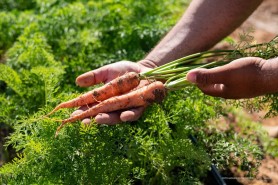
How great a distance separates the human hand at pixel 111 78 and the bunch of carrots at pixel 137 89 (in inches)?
2.3

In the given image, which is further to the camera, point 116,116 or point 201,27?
point 201,27

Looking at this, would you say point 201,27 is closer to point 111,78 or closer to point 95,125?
point 111,78

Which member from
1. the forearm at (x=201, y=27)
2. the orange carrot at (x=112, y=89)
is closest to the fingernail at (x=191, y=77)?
the orange carrot at (x=112, y=89)

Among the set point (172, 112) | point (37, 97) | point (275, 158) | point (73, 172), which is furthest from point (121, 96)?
point (275, 158)

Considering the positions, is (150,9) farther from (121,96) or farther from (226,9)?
(121,96)

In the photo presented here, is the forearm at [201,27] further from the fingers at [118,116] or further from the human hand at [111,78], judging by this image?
the fingers at [118,116]

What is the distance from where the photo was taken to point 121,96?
304 centimetres

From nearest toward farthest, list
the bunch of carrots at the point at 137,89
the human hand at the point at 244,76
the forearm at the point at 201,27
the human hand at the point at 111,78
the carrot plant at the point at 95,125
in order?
the human hand at the point at 244,76 < the carrot plant at the point at 95,125 < the human hand at the point at 111,78 < the bunch of carrots at the point at 137,89 < the forearm at the point at 201,27

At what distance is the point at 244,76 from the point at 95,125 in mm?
860

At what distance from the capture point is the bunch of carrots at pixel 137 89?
2.95 m

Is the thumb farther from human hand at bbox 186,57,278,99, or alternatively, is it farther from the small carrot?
the small carrot

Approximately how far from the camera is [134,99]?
301cm

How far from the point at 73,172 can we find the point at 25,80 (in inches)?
52.2

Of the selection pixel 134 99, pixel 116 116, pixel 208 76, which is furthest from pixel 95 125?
pixel 208 76
